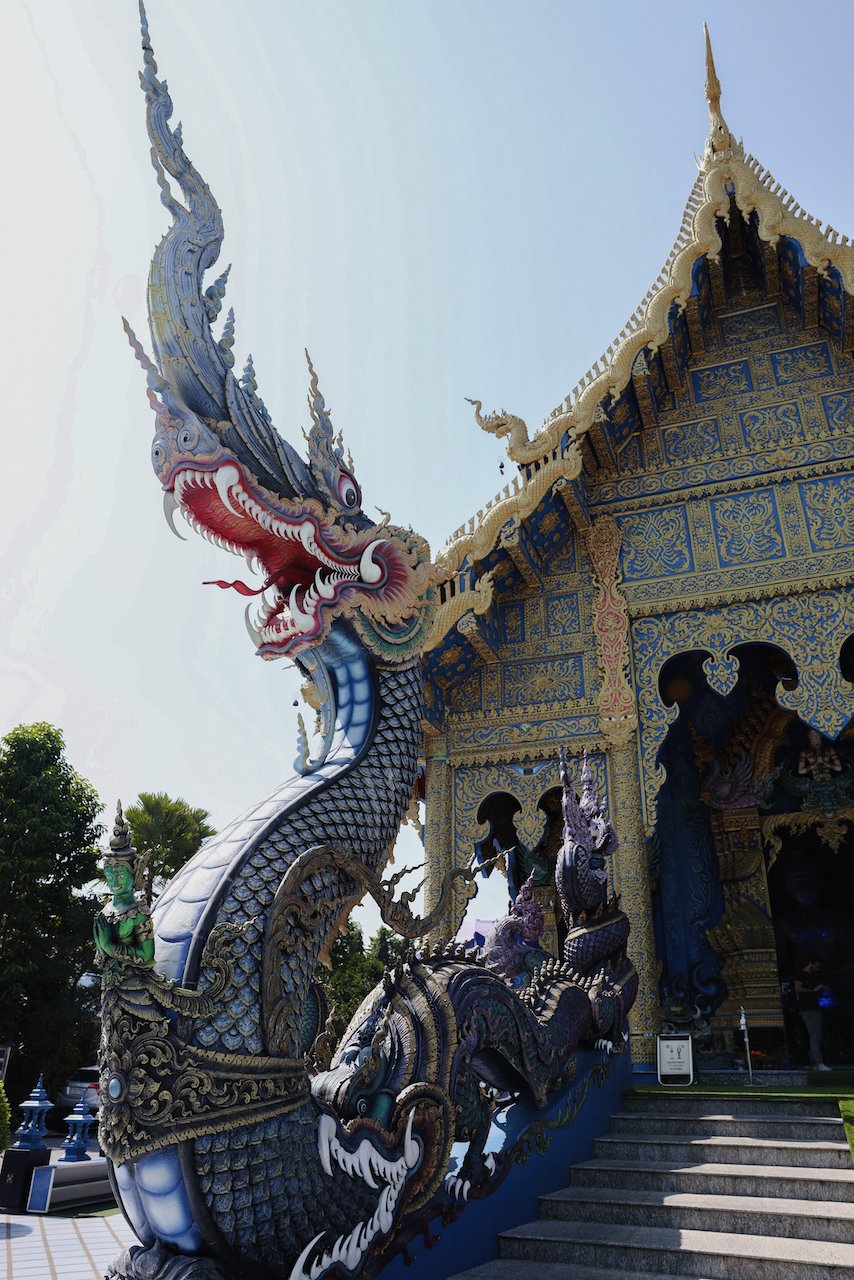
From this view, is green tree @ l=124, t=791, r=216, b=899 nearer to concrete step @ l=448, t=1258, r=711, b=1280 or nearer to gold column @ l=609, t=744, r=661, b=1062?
gold column @ l=609, t=744, r=661, b=1062

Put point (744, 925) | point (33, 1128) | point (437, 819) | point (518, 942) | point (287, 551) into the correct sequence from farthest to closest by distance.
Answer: point (744, 925) < point (437, 819) < point (33, 1128) < point (518, 942) < point (287, 551)

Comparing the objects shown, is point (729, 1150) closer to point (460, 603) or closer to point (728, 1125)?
point (728, 1125)

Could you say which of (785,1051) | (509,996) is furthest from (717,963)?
(509,996)

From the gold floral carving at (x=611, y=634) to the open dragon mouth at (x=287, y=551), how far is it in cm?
430

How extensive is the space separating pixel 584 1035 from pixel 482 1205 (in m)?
1.23

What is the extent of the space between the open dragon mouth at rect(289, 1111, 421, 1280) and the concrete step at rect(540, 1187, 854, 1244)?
1160mm

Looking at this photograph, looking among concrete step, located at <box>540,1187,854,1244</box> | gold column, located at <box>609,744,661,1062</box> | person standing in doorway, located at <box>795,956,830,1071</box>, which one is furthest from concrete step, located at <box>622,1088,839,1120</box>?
person standing in doorway, located at <box>795,956,830,1071</box>

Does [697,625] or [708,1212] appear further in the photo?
[697,625]

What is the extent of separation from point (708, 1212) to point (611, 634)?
479 cm

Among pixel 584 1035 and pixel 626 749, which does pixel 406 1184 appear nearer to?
pixel 584 1035

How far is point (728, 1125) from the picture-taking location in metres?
4.04

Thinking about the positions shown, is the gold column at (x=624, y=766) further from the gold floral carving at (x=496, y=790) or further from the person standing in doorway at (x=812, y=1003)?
the person standing in doorway at (x=812, y=1003)

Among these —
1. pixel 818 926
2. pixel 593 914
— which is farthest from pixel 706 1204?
pixel 818 926

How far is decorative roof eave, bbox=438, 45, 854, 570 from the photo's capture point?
721 cm
